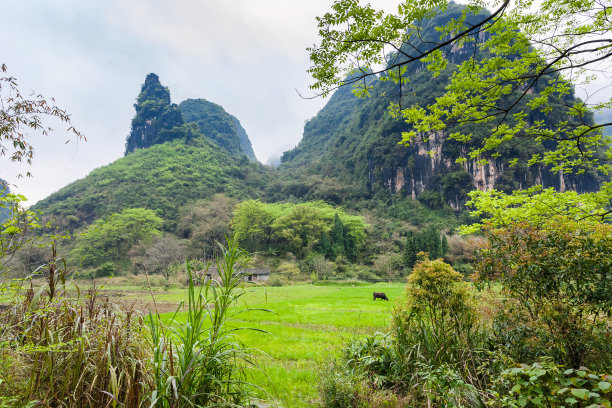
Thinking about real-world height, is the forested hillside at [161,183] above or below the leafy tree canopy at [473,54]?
above

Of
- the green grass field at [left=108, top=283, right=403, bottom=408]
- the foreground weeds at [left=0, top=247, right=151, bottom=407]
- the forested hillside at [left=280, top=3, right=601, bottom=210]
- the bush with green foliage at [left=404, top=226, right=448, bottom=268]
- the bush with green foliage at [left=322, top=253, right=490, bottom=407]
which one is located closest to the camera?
the foreground weeds at [left=0, top=247, right=151, bottom=407]

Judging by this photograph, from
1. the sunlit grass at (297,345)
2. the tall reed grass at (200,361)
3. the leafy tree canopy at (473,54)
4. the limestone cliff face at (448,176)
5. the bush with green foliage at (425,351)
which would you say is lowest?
the sunlit grass at (297,345)

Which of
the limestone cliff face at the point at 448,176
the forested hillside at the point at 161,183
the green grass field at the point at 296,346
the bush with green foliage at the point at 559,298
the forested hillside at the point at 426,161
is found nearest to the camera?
the bush with green foliage at the point at 559,298

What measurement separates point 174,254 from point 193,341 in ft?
127

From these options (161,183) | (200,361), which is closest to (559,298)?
(200,361)

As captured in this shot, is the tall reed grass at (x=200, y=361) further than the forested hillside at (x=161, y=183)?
No

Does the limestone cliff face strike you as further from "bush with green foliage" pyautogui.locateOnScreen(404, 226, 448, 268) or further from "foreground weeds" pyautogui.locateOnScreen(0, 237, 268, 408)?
"foreground weeds" pyautogui.locateOnScreen(0, 237, 268, 408)

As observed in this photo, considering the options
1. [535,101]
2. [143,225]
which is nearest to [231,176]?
[143,225]

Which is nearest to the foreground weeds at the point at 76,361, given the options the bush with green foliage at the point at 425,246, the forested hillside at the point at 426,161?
the bush with green foliage at the point at 425,246

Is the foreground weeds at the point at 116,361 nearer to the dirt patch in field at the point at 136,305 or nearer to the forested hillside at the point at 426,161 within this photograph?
the dirt patch in field at the point at 136,305

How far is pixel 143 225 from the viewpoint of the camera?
1854 inches

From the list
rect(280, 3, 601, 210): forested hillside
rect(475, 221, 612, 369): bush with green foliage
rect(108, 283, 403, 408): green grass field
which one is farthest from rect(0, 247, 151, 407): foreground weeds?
rect(280, 3, 601, 210): forested hillside

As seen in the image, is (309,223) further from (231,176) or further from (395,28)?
(231,176)

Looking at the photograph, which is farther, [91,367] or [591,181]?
[591,181]
